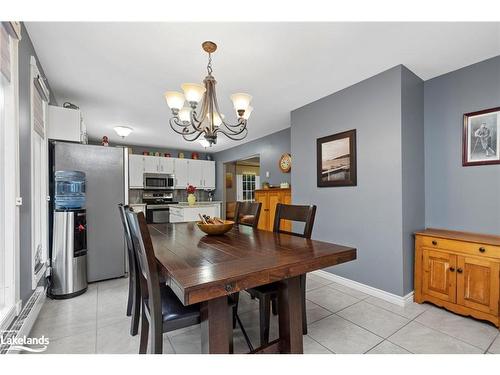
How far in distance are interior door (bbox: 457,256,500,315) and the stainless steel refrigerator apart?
373 centimetres

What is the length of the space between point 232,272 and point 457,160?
8.86 ft

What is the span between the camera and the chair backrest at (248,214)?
2385 millimetres

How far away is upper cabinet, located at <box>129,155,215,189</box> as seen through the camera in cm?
566

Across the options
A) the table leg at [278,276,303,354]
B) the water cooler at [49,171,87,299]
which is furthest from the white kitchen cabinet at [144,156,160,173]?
the table leg at [278,276,303,354]

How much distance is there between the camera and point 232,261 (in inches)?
48.2

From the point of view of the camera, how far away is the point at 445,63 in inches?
90.8

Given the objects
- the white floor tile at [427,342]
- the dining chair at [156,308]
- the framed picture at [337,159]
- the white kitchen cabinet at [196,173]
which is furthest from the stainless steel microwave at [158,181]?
the white floor tile at [427,342]

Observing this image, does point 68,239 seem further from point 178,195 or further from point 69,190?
point 178,195

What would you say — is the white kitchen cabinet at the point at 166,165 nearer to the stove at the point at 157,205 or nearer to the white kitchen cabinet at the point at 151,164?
the white kitchen cabinet at the point at 151,164

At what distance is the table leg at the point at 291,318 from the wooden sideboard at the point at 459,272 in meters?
1.66

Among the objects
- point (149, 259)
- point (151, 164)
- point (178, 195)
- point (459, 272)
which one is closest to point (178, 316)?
point (149, 259)

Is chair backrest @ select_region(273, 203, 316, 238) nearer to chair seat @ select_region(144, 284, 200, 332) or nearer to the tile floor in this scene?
the tile floor
